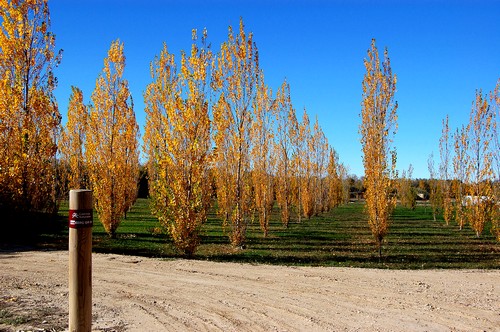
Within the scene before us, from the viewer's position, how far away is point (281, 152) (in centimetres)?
2550

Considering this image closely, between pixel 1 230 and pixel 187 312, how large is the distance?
12051 millimetres

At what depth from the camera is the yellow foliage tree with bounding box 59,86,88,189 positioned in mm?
23050

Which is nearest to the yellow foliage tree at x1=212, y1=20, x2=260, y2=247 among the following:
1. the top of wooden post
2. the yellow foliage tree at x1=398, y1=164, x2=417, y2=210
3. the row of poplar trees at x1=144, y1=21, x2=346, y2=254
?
the row of poplar trees at x1=144, y1=21, x2=346, y2=254

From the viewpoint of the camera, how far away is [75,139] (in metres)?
25.4

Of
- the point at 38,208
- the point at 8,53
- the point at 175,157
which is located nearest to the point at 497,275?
the point at 175,157

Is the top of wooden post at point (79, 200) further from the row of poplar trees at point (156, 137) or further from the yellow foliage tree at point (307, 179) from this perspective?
the yellow foliage tree at point (307, 179)

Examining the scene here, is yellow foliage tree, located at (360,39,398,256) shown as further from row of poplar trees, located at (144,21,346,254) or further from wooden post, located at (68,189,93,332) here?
wooden post, located at (68,189,93,332)

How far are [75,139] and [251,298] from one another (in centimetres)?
2123

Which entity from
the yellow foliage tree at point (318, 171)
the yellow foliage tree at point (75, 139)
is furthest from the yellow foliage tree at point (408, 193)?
the yellow foliage tree at point (75, 139)

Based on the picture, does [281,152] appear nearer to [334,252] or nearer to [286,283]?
[334,252]

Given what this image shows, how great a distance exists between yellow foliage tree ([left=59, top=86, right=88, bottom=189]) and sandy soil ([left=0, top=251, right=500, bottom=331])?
13015mm

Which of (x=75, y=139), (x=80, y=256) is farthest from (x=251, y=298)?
(x=75, y=139)

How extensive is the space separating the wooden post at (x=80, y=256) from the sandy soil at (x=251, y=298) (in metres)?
1.12

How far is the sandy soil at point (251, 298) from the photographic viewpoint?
5742 mm
